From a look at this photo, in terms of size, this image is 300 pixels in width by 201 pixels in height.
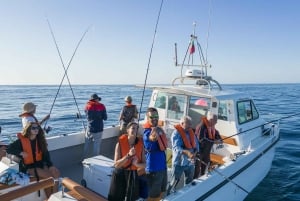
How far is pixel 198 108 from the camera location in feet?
22.5

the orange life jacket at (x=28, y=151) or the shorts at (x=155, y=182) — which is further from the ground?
the orange life jacket at (x=28, y=151)

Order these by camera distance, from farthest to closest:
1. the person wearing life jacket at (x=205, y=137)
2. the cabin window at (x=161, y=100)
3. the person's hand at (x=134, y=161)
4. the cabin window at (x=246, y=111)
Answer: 1. the cabin window at (x=161, y=100)
2. the cabin window at (x=246, y=111)
3. the person wearing life jacket at (x=205, y=137)
4. the person's hand at (x=134, y=161)

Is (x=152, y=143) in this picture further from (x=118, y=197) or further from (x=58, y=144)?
(x=58, y=144)

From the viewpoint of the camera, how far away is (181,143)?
14.7 feet

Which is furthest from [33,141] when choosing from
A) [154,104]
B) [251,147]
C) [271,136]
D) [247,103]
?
[271,136]

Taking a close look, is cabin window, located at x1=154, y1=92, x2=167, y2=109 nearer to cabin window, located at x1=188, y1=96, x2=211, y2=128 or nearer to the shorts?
cabin window, located at x1=188, y1=96, x2=211, y2=128

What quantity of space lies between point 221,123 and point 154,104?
1.73m

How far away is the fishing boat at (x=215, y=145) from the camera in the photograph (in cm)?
490

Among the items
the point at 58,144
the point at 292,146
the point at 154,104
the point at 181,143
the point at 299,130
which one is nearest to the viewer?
the point at 181,143

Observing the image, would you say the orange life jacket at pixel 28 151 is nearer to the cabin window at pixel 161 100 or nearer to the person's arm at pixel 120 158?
the person's arm at pixel 120 158

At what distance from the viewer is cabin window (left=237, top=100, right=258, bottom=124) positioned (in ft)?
22.0

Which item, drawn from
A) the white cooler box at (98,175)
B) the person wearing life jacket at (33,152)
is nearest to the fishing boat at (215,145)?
the white cooler box at (98,175)

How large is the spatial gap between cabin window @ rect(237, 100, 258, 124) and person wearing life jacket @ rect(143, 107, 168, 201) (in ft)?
11.1

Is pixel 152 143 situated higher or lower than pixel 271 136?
higher
